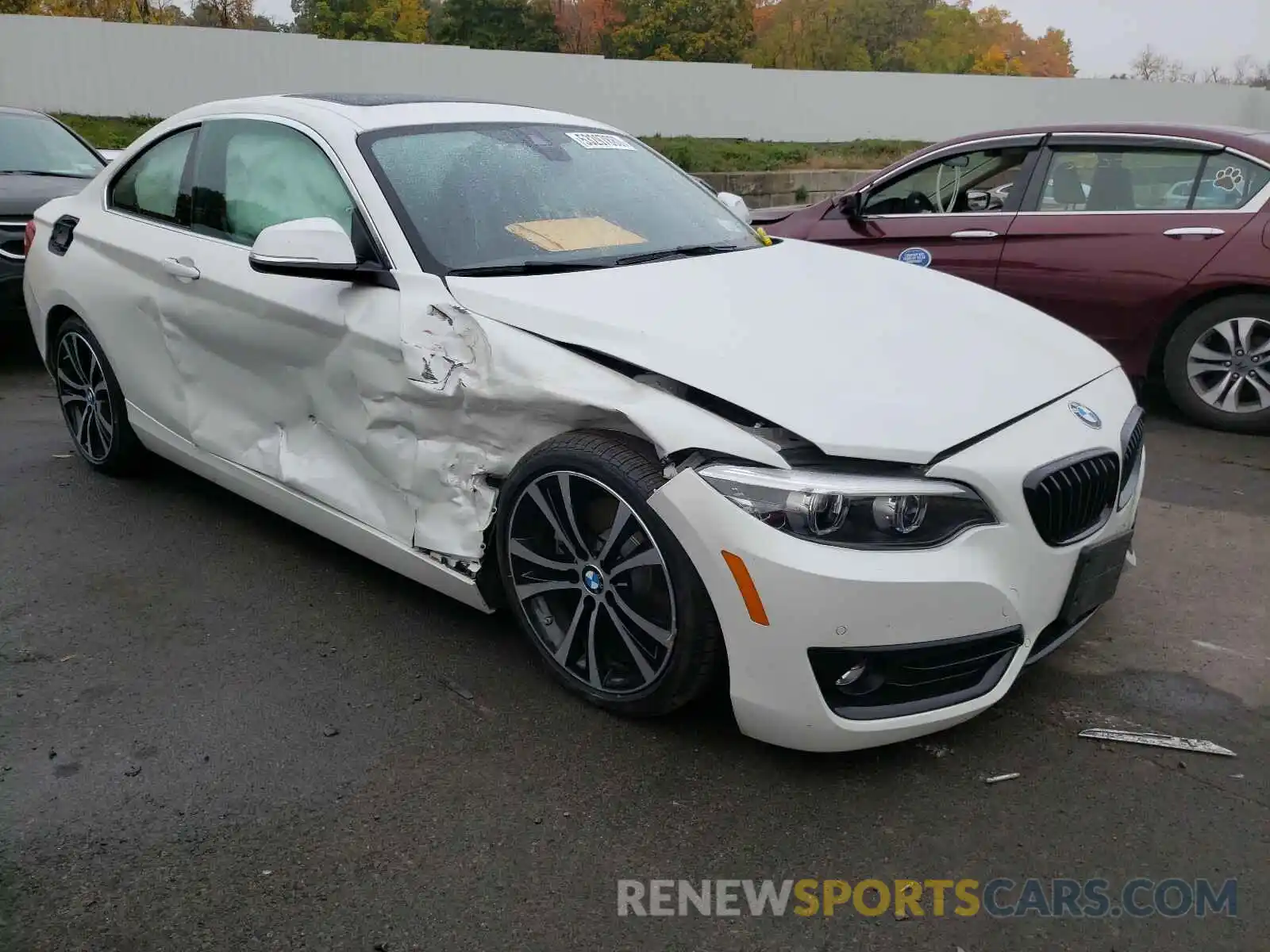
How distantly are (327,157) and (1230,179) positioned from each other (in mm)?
4626

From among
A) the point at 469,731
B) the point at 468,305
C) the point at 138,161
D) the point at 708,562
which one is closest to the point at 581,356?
the point at 468,305

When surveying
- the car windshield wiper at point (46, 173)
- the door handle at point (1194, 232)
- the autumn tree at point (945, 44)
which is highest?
the autumn tree at point (945, 44)

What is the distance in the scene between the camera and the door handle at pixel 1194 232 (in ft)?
18.4

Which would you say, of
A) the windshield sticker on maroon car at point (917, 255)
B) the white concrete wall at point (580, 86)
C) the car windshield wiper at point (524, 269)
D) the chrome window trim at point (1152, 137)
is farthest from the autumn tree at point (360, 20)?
the car windshield wiper at point (524, 269)

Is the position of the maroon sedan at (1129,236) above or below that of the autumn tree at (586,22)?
below

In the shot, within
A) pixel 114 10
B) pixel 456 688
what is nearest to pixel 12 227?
pixel 456 688

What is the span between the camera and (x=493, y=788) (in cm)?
267

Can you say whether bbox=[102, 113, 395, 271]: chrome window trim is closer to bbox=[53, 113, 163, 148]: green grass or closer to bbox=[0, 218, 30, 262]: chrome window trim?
bbox=[0, 218, 30, 262]: chrome window trim

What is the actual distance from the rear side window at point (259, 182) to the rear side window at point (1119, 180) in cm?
423

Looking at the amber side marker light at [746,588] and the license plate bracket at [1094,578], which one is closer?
the amber side marker light at [746,588]

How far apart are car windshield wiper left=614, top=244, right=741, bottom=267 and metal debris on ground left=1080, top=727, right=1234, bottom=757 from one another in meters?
1.87

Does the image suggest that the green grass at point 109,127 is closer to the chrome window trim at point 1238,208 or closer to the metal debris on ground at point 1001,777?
the chrome window trim at point 1238,208

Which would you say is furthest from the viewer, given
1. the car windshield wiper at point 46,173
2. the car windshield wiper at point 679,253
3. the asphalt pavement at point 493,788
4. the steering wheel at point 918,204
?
the car windshield wiper at point 46,173

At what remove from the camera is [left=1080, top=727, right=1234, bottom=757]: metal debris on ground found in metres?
2.81
